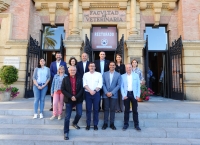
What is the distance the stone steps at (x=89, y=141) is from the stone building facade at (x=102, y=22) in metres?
5.40

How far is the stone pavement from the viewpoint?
4.07 m

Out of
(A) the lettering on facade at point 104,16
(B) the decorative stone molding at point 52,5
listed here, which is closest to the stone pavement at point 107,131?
(A) the lettering on facade at point 104,16

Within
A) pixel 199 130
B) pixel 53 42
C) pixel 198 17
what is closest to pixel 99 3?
pixel 53 42

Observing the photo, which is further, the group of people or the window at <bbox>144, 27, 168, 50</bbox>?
the window at <bbox>144, 27, 168, 50</bbox>

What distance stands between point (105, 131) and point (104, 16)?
7.73 m

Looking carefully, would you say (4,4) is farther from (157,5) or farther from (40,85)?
(157,5)

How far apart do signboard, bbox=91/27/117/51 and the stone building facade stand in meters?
0.36

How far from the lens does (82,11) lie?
33.2 feet

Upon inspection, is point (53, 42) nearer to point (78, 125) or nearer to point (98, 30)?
point (98, 30)

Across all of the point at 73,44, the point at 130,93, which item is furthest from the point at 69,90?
the point at 73,44

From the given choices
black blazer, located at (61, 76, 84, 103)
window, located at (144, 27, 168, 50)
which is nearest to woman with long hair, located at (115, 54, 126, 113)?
black blazer, located at (61, 76, 84, 103)

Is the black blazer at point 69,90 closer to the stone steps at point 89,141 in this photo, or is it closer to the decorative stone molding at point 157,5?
the stone steps at point 89,141

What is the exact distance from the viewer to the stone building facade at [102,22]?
909 cm

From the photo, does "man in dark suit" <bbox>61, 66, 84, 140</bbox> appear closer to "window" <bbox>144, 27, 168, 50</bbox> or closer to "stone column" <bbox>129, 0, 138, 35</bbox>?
"stone column" <bbox>129, 0, 138, 35</bbox>
